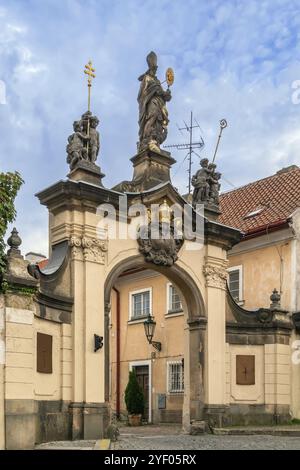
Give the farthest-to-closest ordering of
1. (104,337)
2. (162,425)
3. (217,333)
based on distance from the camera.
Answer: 1. (162,425)
2. (217,333)
3. (104,337)

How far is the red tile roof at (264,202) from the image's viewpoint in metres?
23.2

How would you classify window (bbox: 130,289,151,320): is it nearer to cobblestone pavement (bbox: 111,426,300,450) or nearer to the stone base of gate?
cobblestone pavement (bbox: 111,426,300,450)

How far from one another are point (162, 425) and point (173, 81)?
11.9 metres

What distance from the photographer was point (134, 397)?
2538cm

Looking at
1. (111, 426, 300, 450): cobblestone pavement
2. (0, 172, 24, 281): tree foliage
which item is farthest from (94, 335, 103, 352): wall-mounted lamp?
(0, 172, 24, 281): tree foliage

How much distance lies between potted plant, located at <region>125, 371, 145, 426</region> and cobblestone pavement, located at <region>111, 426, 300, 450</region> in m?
6.92

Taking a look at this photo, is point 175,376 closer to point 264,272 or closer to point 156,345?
point 156,345

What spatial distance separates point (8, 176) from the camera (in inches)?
527

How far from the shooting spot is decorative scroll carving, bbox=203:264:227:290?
1936 cm

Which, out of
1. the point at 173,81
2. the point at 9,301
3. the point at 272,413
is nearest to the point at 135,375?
the point at 272,413

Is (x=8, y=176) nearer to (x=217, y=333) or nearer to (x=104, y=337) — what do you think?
(x=104, y=337)

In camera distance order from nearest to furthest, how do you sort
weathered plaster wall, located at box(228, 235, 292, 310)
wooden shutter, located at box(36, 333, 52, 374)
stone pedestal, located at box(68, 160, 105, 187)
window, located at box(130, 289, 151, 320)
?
wooden shutter, located at box(36, 333, 52, 374) → stone pedestal, located at box(68, 160, 105, 187) → weathered plaster wall, located at box(228, 235, 292, 310) → window, located at box(130, 289, 151, 320)

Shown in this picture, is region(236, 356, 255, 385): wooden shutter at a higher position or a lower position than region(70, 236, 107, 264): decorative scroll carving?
lower

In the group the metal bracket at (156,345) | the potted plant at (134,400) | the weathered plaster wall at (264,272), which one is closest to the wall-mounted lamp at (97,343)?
the weathered plaster wall at (264,272)
